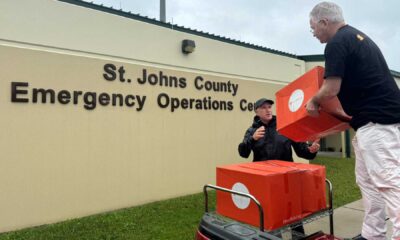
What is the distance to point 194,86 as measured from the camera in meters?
7.12

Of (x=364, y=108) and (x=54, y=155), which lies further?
(x=54, y=155)

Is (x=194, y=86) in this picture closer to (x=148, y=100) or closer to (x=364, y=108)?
(x=148, y=100)

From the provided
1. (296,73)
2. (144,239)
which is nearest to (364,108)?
(144,239)

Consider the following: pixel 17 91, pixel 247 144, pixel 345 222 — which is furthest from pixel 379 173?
pixel 17 91

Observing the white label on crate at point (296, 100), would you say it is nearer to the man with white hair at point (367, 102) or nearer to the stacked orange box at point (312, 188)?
the man with white hair at point (367, 102)

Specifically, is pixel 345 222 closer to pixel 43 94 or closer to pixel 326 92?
pixel 326 92

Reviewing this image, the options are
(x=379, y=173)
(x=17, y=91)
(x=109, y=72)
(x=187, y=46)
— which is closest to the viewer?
(x=379, y=173)

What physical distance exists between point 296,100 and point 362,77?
46 cm

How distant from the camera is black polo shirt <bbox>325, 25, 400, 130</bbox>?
2213 millimetres

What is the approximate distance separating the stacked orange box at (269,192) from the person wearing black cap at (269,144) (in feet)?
2.69

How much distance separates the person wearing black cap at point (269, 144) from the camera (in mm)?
3346

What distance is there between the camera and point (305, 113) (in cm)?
234

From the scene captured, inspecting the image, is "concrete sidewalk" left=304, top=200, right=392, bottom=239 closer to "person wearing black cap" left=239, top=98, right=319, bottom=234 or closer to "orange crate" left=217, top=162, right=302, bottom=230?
"person wearing black cap" left=239, top=98, right=319, bottom=234

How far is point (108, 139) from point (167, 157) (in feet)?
4.19
